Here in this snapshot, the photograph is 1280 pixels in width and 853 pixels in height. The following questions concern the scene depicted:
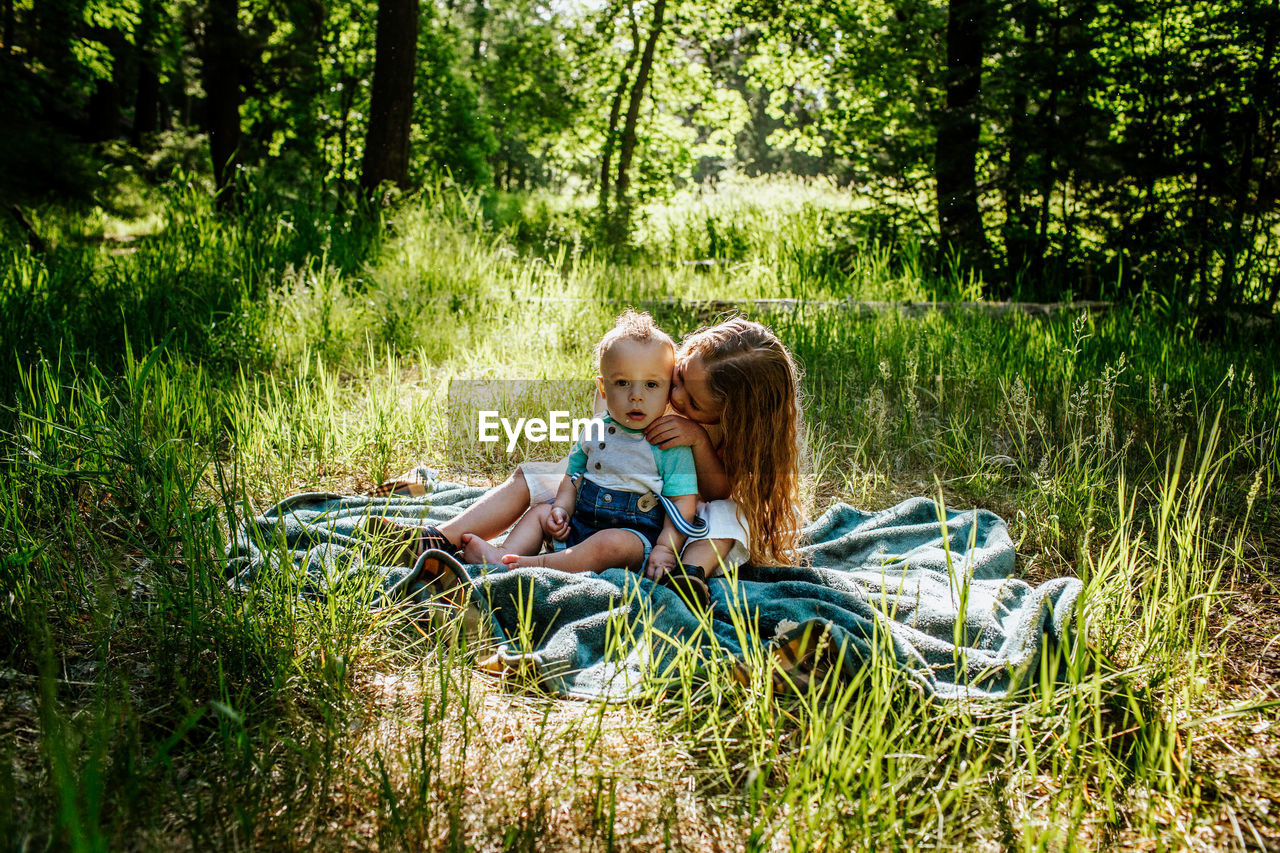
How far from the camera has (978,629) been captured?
7.13 ft

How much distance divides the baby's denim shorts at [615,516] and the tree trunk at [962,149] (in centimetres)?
474

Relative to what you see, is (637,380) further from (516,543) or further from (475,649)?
(475,649)

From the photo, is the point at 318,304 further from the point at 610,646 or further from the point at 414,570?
the point at 610,646

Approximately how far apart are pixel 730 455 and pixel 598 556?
541 millimetres

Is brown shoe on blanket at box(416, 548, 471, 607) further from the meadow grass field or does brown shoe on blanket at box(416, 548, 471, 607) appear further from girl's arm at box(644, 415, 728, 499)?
girl's arm at box(644, 415, 728, 499)

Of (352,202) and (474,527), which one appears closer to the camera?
(474,527)

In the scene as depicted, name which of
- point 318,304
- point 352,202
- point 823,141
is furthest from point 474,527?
point 823,141

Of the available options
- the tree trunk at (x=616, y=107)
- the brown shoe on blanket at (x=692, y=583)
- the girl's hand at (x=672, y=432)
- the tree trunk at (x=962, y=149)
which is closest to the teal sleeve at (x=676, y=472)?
the girl's hand at (x=672, y=432)

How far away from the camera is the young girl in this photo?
2512mm

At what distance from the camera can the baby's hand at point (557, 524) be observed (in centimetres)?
254

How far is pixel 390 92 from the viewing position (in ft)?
22.7

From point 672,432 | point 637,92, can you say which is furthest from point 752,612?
point 637,92

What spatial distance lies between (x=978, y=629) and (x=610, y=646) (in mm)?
1034

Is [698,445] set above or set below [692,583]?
above
